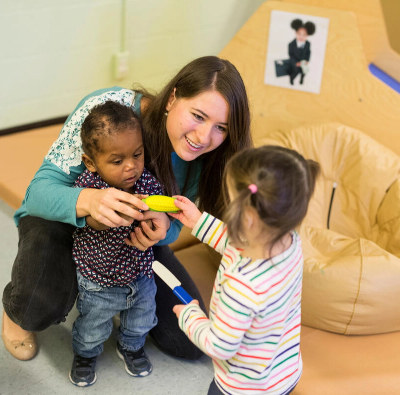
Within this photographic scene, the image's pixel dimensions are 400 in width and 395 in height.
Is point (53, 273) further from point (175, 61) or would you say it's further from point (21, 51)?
point (175, 61)

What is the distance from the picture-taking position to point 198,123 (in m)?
1.28

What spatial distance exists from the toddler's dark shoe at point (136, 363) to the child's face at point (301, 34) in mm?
1513

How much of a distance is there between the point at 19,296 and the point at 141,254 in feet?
1.07

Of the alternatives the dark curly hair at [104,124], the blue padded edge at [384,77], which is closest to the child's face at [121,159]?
the dark curly hair at [104,124]

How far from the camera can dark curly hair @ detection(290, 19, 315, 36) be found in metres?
2.27

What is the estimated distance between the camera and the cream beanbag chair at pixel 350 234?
1.62m

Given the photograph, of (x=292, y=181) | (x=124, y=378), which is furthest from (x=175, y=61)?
(x=292, y=181)

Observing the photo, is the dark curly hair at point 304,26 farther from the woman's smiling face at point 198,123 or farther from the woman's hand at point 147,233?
the woman's hand at point 147,233

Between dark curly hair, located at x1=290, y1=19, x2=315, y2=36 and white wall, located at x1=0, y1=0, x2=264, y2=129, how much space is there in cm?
73

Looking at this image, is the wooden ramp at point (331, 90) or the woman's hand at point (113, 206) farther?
the wooden ramp at point (331, 90)

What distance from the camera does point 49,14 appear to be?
237cm

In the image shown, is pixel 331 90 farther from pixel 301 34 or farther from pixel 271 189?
pixel 271 189

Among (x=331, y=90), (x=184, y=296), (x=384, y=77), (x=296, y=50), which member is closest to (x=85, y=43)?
(x=296, y=50)

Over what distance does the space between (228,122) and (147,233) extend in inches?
13.3
